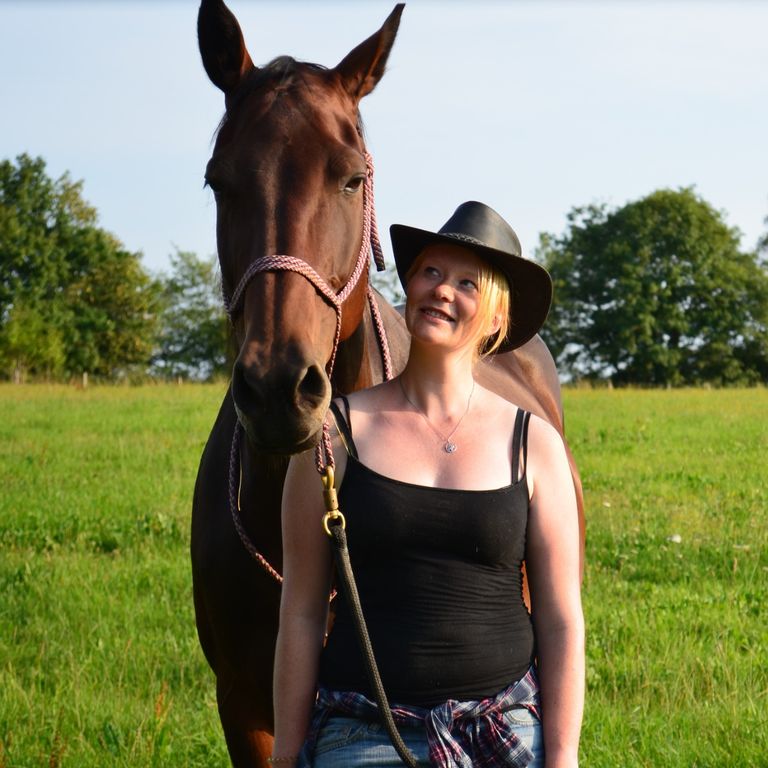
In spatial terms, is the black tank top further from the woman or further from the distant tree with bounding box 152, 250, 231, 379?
the distant tree with bounding box 152, 250, 231, 379

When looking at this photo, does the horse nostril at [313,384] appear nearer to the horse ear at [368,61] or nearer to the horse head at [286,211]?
the horse head at [286,211]

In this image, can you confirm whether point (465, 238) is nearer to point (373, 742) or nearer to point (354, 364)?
point (354, 364)

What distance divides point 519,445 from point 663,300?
4663 cm

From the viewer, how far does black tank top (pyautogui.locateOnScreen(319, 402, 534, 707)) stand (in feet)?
6.56

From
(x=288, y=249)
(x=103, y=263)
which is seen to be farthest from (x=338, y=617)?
(x=103, y=263)

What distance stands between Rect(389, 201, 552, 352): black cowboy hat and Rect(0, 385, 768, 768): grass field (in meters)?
2.07

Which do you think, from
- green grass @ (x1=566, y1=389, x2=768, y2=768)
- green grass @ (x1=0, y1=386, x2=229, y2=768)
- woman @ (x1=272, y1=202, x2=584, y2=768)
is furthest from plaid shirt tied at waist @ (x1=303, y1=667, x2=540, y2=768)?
green grass @ (x1=0, y1=386, x2=229, y2=768)

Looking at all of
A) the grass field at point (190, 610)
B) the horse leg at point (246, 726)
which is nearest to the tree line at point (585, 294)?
the grass field at point (190, 610)

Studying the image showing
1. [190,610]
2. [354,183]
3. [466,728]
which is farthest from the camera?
[190,610]

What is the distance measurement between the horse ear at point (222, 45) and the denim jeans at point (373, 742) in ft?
5.83

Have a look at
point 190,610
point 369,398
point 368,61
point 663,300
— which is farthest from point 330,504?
point 663,300

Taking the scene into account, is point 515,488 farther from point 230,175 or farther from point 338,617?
point 230,175

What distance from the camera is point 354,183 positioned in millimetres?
2646

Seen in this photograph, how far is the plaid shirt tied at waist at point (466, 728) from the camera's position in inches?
75.9
